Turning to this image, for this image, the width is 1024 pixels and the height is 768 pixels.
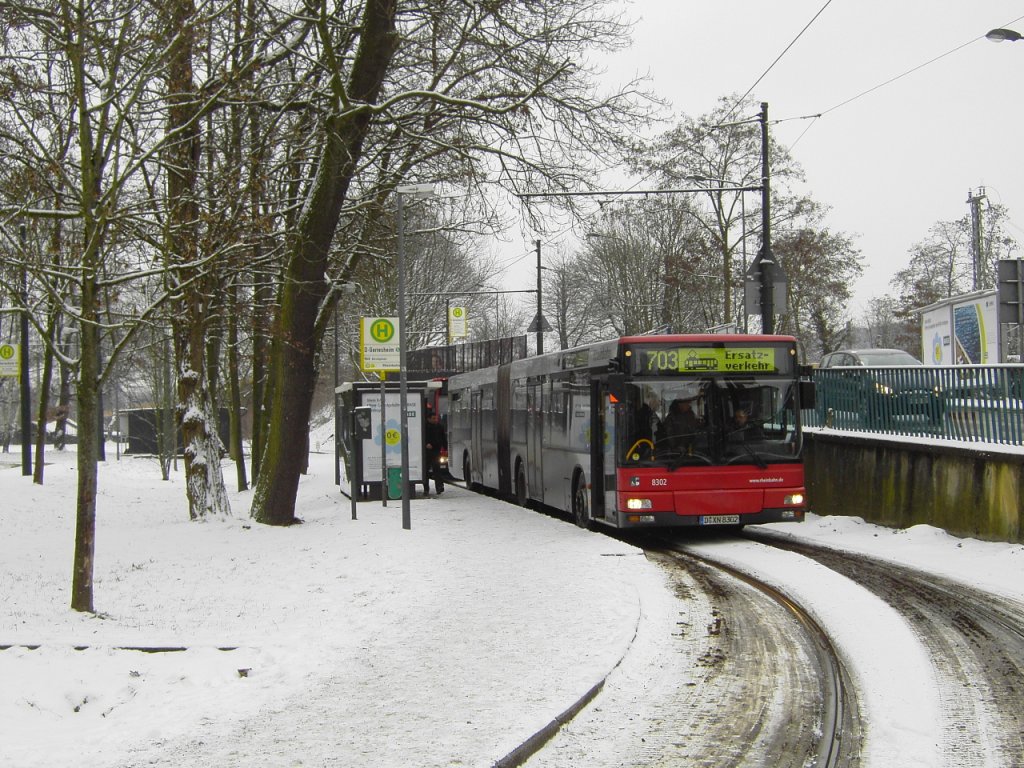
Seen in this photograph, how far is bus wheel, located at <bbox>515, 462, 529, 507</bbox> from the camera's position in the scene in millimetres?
21250

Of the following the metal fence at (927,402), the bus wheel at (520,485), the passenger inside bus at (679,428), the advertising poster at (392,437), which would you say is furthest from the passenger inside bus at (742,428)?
the advertising poster at (392,437)

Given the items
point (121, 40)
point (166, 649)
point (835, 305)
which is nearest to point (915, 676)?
point (166, 649)

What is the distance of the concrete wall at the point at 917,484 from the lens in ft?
44.1

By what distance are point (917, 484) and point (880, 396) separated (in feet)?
7.50

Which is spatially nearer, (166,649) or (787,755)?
(787,755)

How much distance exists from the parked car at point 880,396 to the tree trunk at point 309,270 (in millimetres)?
8457

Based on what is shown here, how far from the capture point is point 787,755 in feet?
19.6

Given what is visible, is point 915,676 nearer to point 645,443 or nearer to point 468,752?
point 468,752

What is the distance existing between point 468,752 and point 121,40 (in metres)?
7.51

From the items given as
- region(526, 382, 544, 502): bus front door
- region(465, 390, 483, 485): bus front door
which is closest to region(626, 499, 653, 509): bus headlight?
region(526, 382, 544, 502): bus front door

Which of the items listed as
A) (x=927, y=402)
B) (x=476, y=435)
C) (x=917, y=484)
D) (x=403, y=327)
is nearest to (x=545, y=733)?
(x=917, y=484)

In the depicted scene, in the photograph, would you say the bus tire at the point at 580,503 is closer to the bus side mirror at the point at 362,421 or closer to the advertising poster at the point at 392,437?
the bus side mirror at the point at 362,421

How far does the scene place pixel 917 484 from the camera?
613 inches

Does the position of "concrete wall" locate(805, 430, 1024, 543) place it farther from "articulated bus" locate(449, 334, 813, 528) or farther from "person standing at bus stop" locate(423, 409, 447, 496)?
"person standing at bus stop" locate(423, 409, 447, 496)
